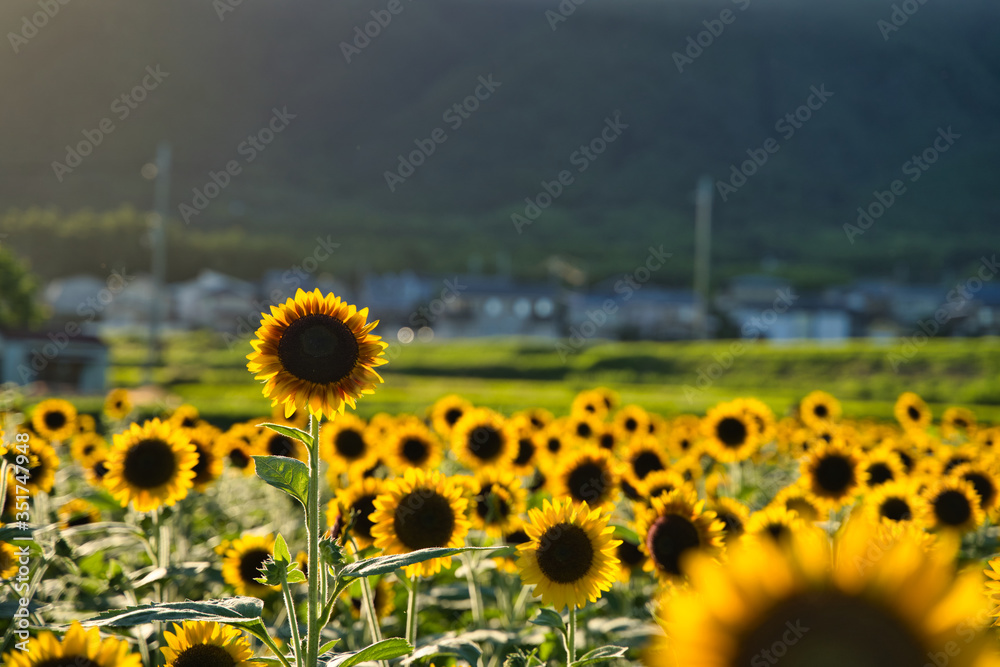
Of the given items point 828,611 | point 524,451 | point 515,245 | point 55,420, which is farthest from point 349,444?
point 515,245

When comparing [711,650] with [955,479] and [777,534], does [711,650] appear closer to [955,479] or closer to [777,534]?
[777,534]

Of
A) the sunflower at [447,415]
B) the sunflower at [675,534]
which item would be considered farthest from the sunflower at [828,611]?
the sunflower at [447,415]

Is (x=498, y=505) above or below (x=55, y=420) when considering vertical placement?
below

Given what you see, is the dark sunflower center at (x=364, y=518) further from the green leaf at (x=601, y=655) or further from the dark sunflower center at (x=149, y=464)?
the green leaf at (x=601, y=655)

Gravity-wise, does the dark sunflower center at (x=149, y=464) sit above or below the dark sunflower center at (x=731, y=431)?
below

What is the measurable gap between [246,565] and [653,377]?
25.9 meters

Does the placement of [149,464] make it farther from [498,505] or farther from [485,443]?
[485,443]

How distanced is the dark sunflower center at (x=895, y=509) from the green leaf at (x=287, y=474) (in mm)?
2370

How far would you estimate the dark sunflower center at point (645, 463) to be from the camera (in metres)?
3.50

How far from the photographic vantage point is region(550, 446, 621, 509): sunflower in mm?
3057

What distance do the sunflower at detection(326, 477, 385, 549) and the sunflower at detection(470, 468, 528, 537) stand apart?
1.19 feet

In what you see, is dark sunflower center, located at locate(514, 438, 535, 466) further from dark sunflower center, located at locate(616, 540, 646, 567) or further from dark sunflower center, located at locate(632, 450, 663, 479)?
dark sunflower center, located at locate(616, 540, 646, 567)

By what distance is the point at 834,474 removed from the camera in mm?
3223

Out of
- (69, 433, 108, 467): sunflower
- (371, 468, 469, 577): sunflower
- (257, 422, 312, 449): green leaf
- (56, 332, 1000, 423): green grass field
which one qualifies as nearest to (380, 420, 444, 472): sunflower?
(371, 468, 469, 577): sunflower
